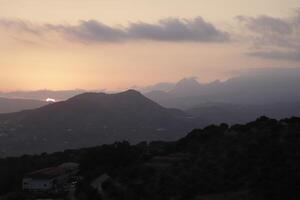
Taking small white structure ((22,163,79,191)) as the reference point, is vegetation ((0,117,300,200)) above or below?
above

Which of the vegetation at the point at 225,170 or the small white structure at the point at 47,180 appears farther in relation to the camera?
the small white structure at the point at 47,180

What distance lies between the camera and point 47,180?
5341 cm

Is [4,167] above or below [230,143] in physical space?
below

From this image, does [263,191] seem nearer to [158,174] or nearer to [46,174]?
[158,174]

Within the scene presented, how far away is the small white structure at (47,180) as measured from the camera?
52.8 metres

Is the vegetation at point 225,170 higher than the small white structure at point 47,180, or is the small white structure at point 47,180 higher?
the vegetation at point 225,170

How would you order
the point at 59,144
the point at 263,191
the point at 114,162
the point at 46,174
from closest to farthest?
the point at 263,191, the point at 114,162, the point at 46,174, the point at 59,144

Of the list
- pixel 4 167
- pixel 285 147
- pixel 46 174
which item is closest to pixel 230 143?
pixel 285 147

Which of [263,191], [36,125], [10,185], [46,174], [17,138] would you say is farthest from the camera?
[36,125]

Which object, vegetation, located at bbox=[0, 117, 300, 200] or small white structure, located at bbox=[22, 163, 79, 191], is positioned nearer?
vegetation, located at bbox=[0, 117, 300, 200]

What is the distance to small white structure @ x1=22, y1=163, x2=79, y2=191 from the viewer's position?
52812 millimetres

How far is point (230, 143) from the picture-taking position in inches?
1523

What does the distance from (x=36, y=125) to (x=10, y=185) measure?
14357 cm

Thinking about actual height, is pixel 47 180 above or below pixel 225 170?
below
